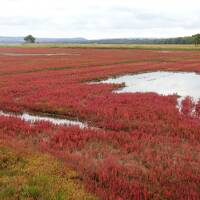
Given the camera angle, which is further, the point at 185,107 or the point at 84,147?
the point at 185,107

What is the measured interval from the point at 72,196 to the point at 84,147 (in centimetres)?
467

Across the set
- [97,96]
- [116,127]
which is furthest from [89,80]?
[116,127]

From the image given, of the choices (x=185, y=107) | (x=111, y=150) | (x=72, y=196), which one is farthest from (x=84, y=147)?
(x=185, y=107)

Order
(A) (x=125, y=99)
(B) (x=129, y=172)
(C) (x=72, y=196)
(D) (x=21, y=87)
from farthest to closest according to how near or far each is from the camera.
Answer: (D) (x=21, y=87) < (A) (x=125, y=99) < (B) (x=129, y=172) < (C) (x=72, y=196)

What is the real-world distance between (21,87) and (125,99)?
369 inches

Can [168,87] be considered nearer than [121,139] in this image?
No

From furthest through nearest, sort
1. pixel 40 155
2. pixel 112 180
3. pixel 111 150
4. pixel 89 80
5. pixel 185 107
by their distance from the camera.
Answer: pixel 89 80 → pixel 185 107 → pixel 111 150 → pixel 40 155 → pixel 112 180

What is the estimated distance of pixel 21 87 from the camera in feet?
88.3

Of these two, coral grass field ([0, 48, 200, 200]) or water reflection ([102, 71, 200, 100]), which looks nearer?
coral grass field ([0, 48, 200, 200])

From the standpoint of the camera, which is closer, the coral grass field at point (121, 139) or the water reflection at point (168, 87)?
the coral grass field at point (121, 139)

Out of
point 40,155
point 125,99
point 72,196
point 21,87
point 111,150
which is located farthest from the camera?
point 21,87

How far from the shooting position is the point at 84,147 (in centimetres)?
1207

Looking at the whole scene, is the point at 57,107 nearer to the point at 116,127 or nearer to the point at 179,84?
the point at 116,127

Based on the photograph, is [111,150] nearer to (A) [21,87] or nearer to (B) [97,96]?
(B) [97,96]
